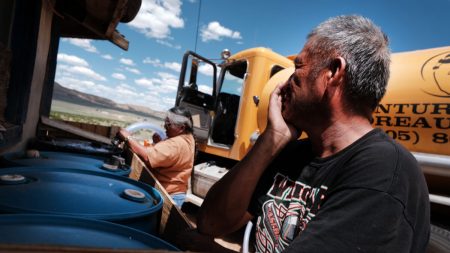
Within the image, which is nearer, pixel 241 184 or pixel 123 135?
pixel 241 184

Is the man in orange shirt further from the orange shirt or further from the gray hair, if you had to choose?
the gray hair

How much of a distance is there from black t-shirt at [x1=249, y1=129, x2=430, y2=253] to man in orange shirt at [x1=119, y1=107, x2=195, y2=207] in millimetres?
2346

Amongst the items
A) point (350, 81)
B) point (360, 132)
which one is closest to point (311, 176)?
point (360, 132)

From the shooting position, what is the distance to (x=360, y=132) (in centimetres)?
107

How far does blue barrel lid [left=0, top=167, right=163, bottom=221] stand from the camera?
1214 mm

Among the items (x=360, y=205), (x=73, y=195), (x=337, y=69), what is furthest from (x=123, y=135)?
(x=360, y=205)

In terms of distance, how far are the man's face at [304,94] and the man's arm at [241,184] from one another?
70 millimetres

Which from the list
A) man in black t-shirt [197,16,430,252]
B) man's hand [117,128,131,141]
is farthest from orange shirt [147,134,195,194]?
man in black t-shirt [197,16,430,252]

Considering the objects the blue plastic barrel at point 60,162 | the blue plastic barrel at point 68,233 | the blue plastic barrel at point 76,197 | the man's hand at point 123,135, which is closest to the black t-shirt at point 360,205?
the blue plastic barrel at point 68,233

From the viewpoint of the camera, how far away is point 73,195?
1382 millimetres

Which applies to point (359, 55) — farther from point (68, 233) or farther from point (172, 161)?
point (172, 161)

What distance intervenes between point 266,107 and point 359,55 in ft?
10.9

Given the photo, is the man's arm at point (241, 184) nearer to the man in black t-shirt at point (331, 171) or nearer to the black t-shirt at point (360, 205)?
the man in black t-shirt at point (331, 171)

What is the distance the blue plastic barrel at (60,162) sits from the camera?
73.5 inches
